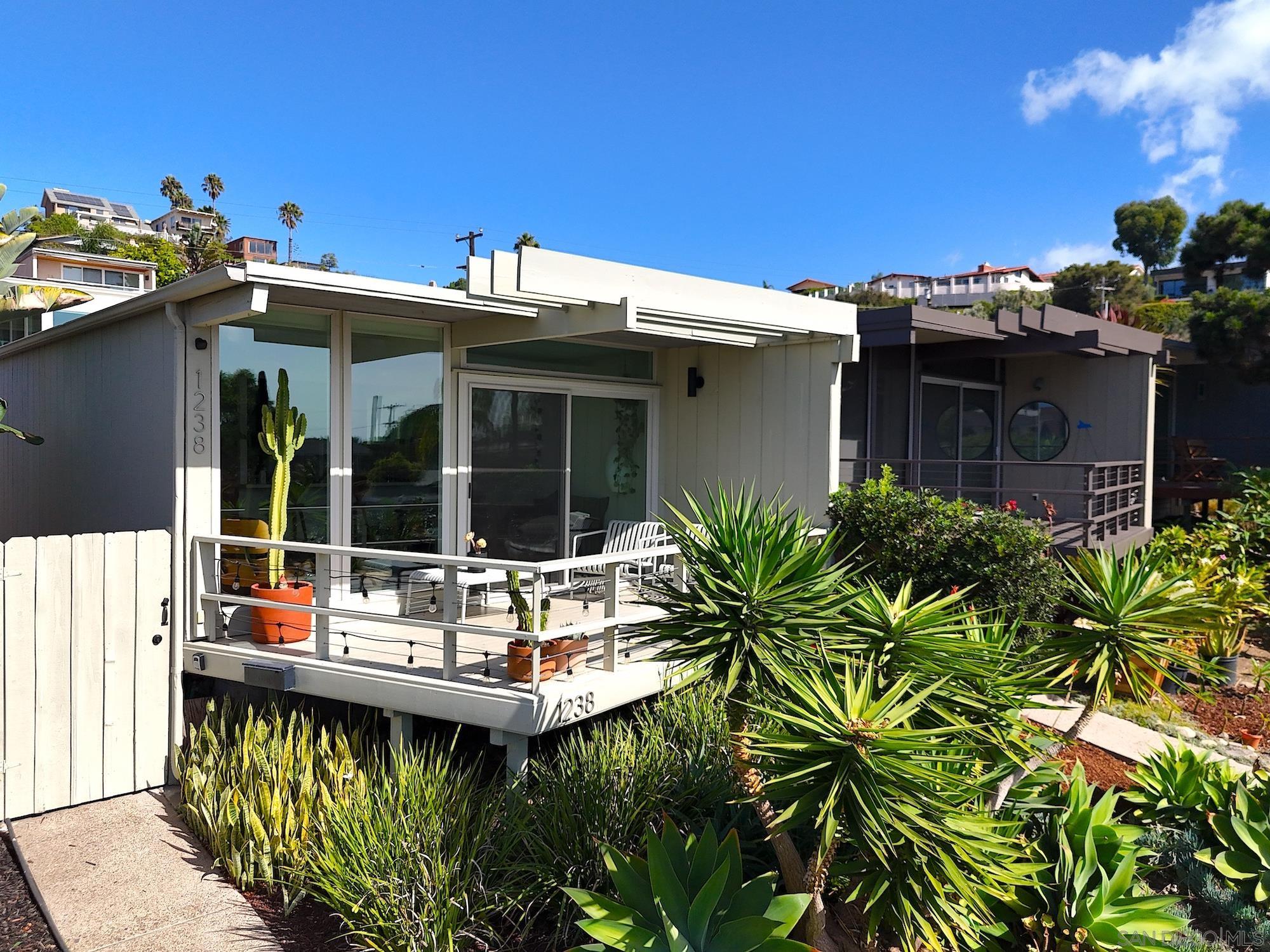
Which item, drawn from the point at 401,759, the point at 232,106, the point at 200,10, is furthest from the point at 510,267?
the point at 232,106

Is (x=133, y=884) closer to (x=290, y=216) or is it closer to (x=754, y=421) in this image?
(x=754, y=421)

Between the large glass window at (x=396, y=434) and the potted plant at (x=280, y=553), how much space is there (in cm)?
87

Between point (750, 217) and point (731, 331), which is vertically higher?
point (750, 217)

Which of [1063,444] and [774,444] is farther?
[1063,444]

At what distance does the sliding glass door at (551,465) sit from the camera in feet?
27.9

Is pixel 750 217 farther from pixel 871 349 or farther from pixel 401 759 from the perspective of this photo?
pixel 401 759

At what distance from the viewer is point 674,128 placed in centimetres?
3347

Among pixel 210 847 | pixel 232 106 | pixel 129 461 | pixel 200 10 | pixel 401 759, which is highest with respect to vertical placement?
pixel 232 106

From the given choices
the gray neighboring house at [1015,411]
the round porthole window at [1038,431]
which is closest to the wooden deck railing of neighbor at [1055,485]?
the gray neighboring house at [1015,411]

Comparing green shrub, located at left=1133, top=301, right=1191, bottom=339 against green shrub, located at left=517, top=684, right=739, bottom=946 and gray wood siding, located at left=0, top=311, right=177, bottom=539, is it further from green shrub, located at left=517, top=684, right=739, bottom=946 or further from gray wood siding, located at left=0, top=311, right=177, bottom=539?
gray wood siding, located at left=0, top=311, right=177, bottom=539

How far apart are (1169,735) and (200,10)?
73.7 feet

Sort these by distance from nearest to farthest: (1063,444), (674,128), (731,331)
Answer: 1. (731,331)
2. (1063,444)
3. (674,128)

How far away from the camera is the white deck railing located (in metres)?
5.11

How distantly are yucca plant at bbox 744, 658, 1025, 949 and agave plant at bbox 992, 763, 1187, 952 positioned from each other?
373 mm
